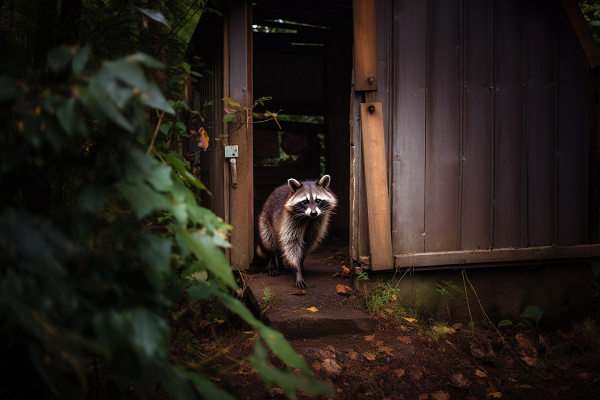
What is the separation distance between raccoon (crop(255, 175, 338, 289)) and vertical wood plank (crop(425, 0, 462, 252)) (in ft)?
3.67

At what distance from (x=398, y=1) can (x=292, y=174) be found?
4.81 metres

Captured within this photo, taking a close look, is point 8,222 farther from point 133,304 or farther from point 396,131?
point 396,131

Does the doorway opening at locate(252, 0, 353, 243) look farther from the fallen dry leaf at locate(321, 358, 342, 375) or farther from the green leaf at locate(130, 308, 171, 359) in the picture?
the green leaf at locate(130, 308, 171, 359)

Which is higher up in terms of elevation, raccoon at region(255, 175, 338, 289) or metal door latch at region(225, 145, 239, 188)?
metal door latch at region(225, 145, 239, 188)

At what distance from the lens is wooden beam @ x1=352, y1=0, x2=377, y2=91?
12.3 feet

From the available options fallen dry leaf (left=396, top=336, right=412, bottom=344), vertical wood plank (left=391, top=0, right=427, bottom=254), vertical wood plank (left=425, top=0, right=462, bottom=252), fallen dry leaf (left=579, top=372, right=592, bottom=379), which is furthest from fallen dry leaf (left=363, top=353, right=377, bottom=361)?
fallen dry leaf (left=579, top=372, right=592, bottom=379)

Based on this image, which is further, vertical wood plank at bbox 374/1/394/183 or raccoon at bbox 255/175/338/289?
raccoon at bbox 255/175/338/289

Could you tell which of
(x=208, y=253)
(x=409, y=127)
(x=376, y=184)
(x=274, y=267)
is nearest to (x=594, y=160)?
(x=409, y=127)

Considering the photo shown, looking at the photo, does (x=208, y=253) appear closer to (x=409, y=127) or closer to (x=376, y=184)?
(x=376, y=184)

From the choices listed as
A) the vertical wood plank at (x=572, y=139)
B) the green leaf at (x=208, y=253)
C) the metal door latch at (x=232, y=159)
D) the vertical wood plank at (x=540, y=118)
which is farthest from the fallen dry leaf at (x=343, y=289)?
the green leaf at (x=208, y=253)

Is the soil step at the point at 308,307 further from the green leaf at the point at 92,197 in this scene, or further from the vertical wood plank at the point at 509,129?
the green leaf at the point at 92,197

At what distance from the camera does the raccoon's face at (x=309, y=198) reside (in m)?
4.51

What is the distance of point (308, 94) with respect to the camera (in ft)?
26.2

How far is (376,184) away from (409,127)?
0.62m
